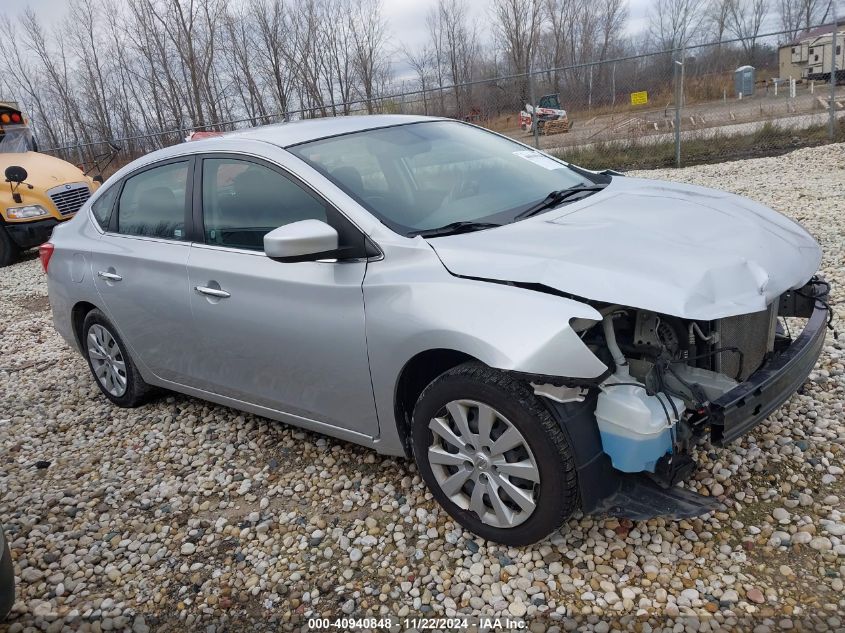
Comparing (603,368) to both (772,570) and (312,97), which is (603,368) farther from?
(312,97)

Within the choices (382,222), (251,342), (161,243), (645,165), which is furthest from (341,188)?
(645,165)

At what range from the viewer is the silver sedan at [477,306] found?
2.37m

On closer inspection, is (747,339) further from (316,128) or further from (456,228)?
(316,128)

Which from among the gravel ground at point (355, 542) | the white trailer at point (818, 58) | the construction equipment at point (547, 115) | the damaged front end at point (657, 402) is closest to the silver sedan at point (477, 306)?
the damaged front end at point (657, 402)

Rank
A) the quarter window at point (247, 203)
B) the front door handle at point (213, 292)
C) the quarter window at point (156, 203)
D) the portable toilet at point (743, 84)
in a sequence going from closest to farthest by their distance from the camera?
the quarter window at point (247, 203)
the front door handle at point (213, 292)
the quarter window at point (156, 203)
the portable toilet at point (743, 84)

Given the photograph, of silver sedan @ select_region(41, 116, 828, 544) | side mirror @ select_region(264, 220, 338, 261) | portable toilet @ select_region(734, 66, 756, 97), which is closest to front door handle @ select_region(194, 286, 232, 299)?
silver sedan @ select_region(41, 116, 828, 544)

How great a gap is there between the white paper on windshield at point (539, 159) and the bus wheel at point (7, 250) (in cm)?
1031

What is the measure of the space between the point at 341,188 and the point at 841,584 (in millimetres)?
2483

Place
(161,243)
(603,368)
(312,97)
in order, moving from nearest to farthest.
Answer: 1. (603,368)
2. (161,243)
3. (312,97)

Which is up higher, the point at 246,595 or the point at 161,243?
the point at 161,243

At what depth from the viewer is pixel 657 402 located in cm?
236

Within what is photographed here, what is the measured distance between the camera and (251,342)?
330 cm

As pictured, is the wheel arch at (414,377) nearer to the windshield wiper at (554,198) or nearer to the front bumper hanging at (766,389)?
the windshield wiper at (554,198)

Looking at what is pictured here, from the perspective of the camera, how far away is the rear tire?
4395 millimetres
